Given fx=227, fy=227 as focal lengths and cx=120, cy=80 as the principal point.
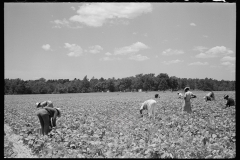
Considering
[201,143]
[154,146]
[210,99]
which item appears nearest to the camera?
[154,146]

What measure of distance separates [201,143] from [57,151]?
3.36m

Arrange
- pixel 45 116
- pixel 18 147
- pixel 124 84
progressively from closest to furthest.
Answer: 1. pixel 18 147
2. pixel 45 116
3. pixel 124 84

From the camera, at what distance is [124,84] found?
56.7 ft

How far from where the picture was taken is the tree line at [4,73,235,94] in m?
7.48

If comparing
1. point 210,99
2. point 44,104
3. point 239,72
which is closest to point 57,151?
point 44,104

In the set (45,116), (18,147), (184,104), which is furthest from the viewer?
(184,104)

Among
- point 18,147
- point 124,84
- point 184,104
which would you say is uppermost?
point 124,84

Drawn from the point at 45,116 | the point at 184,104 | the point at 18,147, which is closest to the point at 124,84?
the point at 184,104

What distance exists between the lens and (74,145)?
5617mm

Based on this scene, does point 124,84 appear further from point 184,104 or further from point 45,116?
point 45,116

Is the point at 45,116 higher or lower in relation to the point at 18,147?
higher

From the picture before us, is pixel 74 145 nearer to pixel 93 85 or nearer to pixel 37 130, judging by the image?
pixel 37 130

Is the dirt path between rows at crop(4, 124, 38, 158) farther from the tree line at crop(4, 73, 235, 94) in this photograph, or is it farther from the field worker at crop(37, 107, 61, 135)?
the tree line at crop(4, 73, 235, 94)

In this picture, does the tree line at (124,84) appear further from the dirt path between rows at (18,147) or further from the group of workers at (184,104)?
the dirt path between rows at (18,147)
